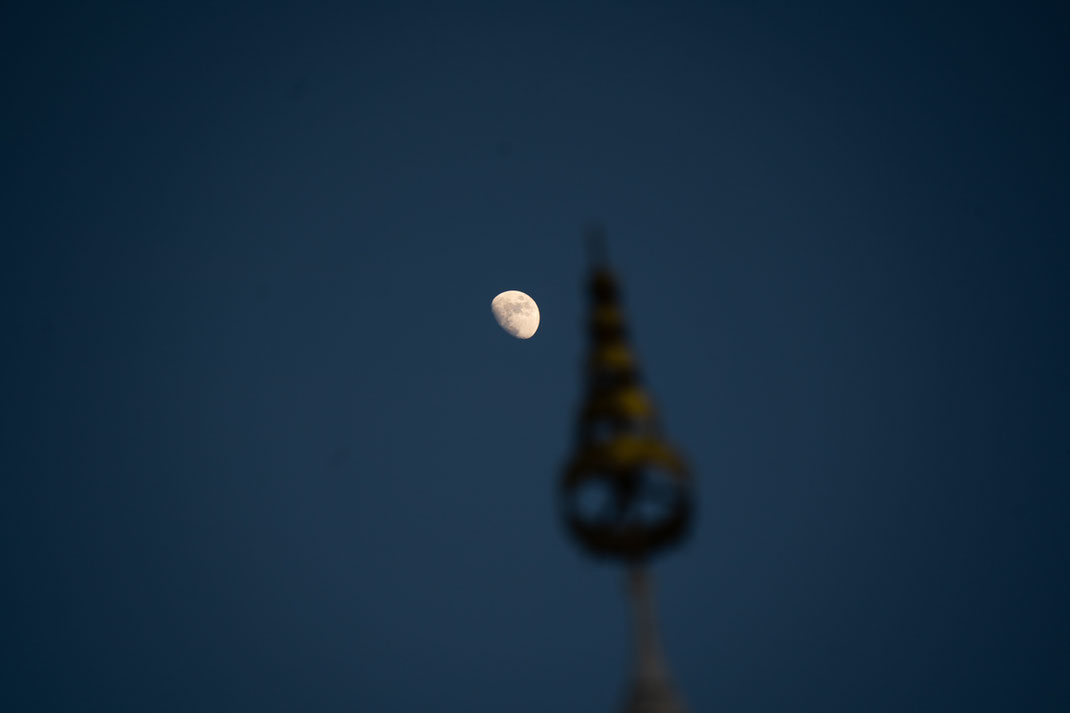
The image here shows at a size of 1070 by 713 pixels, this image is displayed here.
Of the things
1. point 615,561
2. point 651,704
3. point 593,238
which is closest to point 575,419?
point 615,561

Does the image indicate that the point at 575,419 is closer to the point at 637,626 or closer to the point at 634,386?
the point at 634,386

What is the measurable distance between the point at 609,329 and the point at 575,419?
3045 mm

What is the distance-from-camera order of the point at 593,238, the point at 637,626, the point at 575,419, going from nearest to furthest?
the point at 637,626 → the point at 575,419 → the point at 593,238

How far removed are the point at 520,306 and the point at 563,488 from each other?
142ft

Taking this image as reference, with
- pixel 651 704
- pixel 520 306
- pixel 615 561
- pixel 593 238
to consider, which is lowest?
pixel 651 704

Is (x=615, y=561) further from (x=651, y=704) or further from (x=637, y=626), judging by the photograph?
(x=651, y=704)

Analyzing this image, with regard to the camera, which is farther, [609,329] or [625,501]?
[609,329]

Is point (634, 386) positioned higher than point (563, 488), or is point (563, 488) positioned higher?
point (634, 386)

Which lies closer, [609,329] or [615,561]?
[615,561]

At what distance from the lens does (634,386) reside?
25.4 meters

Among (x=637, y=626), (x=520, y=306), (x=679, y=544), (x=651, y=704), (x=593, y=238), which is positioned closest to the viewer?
(x=651, y=704)

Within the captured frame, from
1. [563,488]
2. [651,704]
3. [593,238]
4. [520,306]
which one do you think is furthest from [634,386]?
[520,306]

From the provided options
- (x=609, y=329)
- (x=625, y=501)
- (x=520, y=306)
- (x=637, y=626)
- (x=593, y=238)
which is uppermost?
(x=520, y=306)

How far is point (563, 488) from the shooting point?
2467 cm
